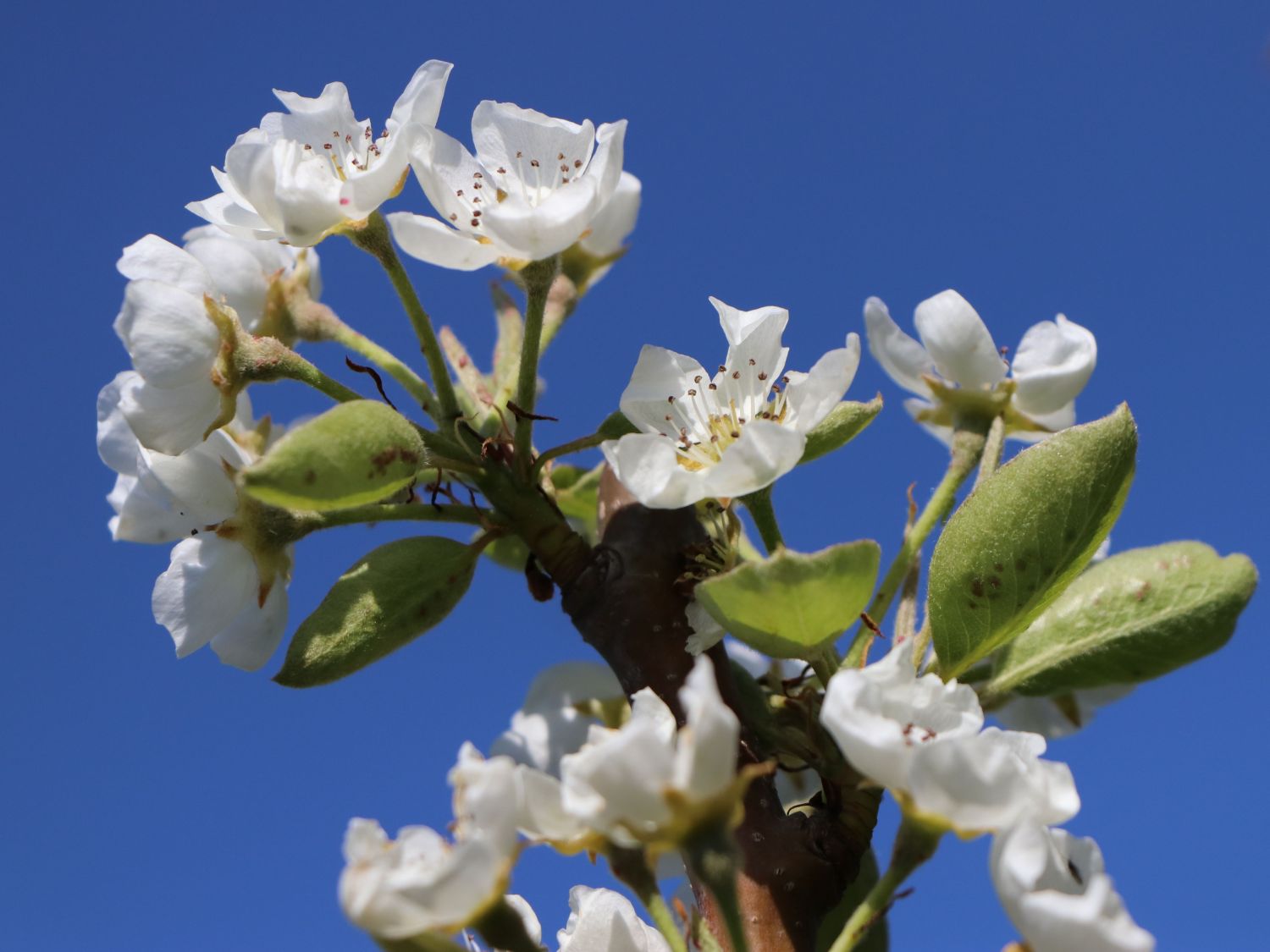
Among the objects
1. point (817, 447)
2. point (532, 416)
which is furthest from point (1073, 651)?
A: point (532, 416)

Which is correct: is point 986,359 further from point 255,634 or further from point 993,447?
point 255,634

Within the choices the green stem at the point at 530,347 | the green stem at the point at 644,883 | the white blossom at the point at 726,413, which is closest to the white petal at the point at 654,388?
the white blossom at the point at 726,413

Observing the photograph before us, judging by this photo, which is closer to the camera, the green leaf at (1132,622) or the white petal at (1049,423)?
the green leaf at (1132,622)

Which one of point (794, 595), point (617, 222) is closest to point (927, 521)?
point (794, 595)

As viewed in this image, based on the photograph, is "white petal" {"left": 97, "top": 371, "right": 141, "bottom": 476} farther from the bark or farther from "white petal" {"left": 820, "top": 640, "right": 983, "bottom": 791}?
"white petal" {"left": 820, "top": 640, "right": 983, "bottom": 791}

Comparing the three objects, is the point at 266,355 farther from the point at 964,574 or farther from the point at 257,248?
the point at 964,574

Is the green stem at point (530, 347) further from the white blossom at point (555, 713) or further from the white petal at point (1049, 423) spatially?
the white petal at point (1049, 423)
